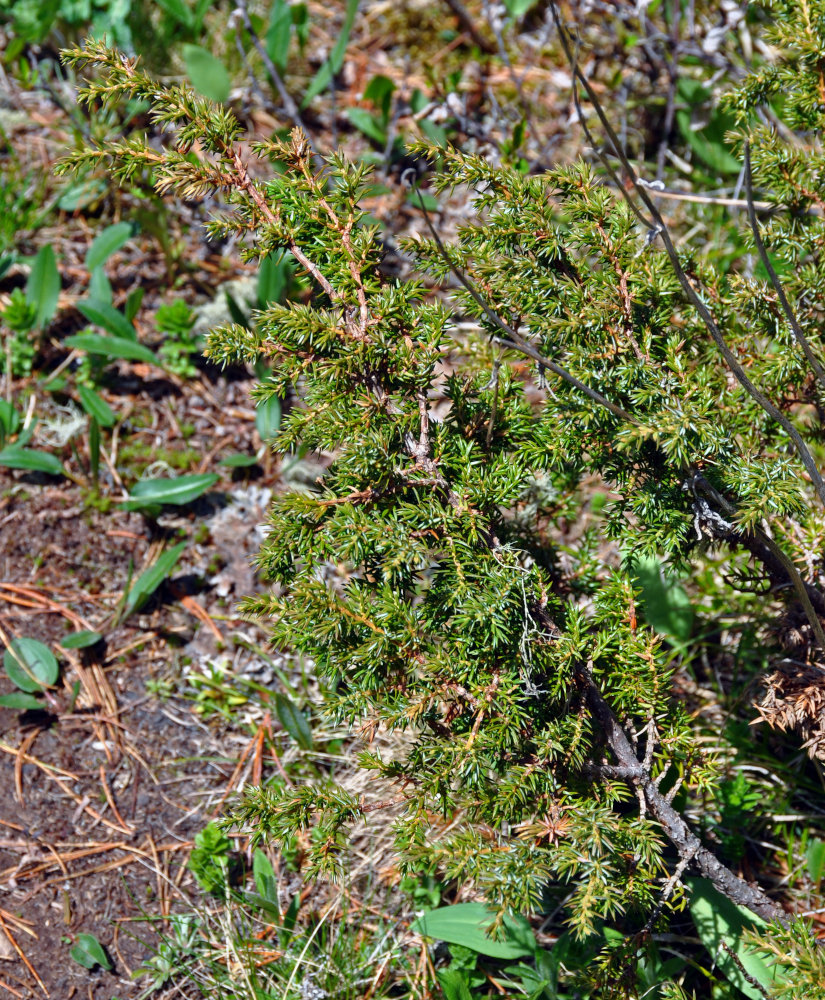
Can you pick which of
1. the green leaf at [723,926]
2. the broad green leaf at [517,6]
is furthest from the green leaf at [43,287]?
the green leaf at [723,926]

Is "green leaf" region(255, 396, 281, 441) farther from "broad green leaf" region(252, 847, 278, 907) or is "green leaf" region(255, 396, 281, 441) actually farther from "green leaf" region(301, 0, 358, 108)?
"green leaf" region(301, 0, 358, 108)

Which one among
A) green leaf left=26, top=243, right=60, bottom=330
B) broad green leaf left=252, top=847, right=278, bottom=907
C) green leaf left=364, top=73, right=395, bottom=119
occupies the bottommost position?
broad green leaf left=252, top=847, right=278, bottom=907

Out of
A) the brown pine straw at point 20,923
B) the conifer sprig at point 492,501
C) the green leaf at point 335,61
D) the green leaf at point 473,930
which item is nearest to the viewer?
the conifer sprig at point 492,501

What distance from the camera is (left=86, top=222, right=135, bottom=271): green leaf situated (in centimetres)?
365

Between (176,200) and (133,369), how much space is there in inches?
36.1

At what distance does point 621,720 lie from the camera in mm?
1891

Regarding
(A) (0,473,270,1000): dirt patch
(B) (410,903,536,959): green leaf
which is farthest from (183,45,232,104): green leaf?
(B) (410,903,536,959): green leaf

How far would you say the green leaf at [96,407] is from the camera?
130 inches

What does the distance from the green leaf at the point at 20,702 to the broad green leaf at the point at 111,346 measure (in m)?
1.32

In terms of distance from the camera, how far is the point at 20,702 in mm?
2771

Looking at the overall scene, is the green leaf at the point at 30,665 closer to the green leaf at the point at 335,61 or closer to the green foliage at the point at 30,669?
the green foliage at the point at 30,669

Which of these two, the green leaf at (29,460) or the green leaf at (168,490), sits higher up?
the green leaf at (29,460)

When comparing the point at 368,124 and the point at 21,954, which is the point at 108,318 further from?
the point at 21,954

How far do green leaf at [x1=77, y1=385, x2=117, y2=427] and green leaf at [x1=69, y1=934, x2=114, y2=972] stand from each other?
5.78 ft
